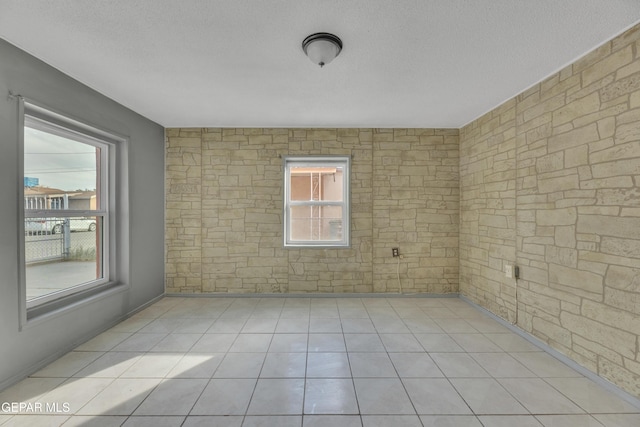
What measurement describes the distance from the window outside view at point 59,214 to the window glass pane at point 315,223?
88.1 inches

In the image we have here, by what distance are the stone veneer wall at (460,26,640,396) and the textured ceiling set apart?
10.0 inches

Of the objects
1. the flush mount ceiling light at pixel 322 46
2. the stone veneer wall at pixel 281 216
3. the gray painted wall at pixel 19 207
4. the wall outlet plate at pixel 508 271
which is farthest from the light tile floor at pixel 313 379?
the flush mount ceiling light at pixel 322 46

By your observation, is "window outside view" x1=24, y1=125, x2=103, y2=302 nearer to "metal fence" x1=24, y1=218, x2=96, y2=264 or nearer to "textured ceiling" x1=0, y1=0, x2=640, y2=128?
"metal fence" x1=24, y1=218, x2=96, y2=264

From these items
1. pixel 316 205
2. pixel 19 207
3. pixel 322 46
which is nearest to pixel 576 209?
pixel 322 46

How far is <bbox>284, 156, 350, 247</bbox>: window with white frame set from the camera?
370 cm

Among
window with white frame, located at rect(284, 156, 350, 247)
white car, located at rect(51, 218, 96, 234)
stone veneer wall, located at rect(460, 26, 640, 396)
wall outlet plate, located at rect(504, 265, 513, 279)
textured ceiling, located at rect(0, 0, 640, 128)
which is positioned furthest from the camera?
window with white frame, located at rect(284, 156, 350, 247)

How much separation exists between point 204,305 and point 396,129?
3.46 meters

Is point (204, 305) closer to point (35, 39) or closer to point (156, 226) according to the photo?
point (156, 226)

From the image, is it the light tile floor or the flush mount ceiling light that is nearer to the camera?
the light tile floor

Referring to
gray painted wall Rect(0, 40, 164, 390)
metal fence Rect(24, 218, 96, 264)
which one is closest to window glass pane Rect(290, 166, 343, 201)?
gray painted wall Rect(0, 40, 164, 390)

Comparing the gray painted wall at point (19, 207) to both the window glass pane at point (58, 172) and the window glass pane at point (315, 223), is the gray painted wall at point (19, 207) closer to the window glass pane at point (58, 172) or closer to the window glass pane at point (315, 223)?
the window glass pane at point (58, 172)

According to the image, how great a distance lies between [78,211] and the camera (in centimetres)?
246

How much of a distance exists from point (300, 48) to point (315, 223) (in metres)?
2.32

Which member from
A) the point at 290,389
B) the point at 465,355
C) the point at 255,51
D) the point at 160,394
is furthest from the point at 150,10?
the point at 465,355
